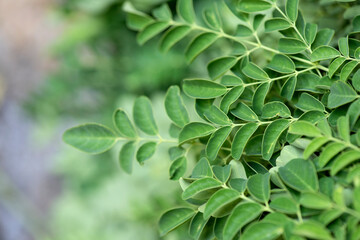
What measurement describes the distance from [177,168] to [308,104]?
14 cm

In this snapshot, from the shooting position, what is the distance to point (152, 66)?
880mm

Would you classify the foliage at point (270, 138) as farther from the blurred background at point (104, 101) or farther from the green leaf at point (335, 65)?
the blurred background at point (104, 101)

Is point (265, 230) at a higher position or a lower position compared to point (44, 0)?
higher

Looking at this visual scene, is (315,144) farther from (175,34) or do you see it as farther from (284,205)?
(175,34)

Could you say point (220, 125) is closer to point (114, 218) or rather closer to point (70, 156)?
point (114, 218)

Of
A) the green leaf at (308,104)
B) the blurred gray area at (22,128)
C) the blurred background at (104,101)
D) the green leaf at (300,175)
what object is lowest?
the blurred gray area at (22,128)

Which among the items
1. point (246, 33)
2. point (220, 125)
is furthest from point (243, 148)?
point (246, 33)

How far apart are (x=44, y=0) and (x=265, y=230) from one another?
1.90 meters

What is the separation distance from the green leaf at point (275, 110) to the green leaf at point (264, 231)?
0.35 ft

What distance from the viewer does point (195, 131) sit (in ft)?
1.24

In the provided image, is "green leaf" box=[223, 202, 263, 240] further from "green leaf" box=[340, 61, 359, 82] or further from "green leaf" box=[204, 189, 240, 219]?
"green leaf" box=[340, 61, 359, 82]

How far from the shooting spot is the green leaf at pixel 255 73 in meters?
0.38

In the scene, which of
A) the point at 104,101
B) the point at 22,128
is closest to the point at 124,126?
the point at 104,101

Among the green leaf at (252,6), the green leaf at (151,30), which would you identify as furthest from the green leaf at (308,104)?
the green leaf at (151,30)
